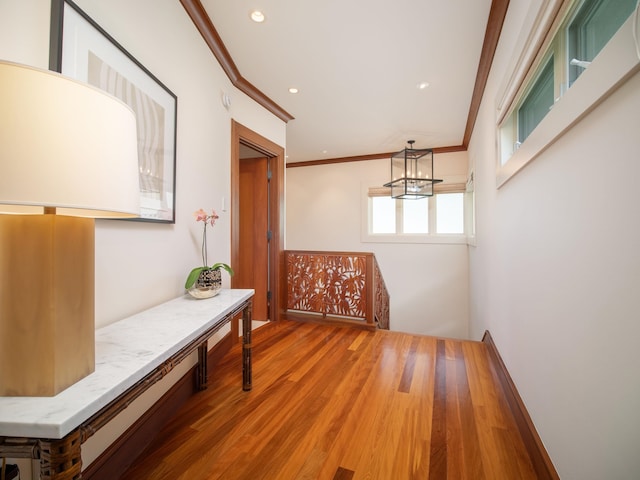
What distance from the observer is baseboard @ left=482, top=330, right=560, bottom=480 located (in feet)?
3.60

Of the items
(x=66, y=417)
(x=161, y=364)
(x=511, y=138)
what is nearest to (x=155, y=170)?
(x=161, y=364)

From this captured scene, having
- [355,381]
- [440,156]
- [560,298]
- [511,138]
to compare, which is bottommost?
[355,381]

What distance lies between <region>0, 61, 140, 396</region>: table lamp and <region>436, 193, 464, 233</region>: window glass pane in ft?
15.8

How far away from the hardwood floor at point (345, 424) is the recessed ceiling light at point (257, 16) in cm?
258

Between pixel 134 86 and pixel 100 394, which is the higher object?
pixel 134 86

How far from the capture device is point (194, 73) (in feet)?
6.27

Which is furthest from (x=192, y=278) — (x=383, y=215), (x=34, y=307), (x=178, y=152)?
(x=383, y=215)

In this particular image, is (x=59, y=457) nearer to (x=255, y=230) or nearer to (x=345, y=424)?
(x=345, y=424)

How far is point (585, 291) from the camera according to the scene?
2.81 feet

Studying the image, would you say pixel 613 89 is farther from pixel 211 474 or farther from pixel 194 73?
pixel 194 73

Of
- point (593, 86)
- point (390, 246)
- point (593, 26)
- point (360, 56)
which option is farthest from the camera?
point (390, 246)

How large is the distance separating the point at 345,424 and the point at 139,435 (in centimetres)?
103

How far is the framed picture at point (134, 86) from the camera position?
976 millimetres

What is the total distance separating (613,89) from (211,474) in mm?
1922
